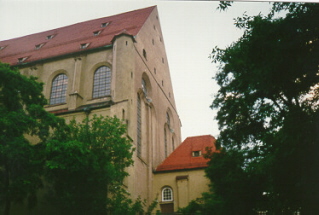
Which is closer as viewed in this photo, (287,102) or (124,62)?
(287,102)

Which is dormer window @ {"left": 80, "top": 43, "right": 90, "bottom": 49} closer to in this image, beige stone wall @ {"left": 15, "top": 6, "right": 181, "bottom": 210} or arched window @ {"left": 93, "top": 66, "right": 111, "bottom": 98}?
beige stone wall @ {"left": 15, "top": 6, "right": 181, "bottom": 210}

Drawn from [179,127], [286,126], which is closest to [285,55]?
[286,126]

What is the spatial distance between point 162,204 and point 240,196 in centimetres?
659

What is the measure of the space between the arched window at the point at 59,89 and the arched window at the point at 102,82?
6.33ft

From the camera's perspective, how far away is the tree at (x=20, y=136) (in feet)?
36.4

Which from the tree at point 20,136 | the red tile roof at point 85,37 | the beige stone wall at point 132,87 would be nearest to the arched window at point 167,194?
the beige stone wall at point 132,87

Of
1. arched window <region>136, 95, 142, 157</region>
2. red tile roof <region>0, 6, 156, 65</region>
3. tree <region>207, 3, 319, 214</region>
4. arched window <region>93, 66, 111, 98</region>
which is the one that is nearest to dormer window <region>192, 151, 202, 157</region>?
arched window <region>136, 95, 142, 157</region>

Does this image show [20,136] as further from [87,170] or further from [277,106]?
[277,106]

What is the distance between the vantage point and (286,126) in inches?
352

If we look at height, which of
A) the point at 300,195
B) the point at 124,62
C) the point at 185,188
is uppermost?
the point at 124,62

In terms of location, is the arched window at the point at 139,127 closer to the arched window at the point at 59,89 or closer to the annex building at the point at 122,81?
the annex building at the point at 122,81

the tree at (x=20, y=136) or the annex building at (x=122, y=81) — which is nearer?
the tree at (x=20, y=136)

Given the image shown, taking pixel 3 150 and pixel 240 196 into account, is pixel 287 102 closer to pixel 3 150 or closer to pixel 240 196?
pixel 240 196

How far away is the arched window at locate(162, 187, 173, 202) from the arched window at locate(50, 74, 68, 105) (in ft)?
27.1
